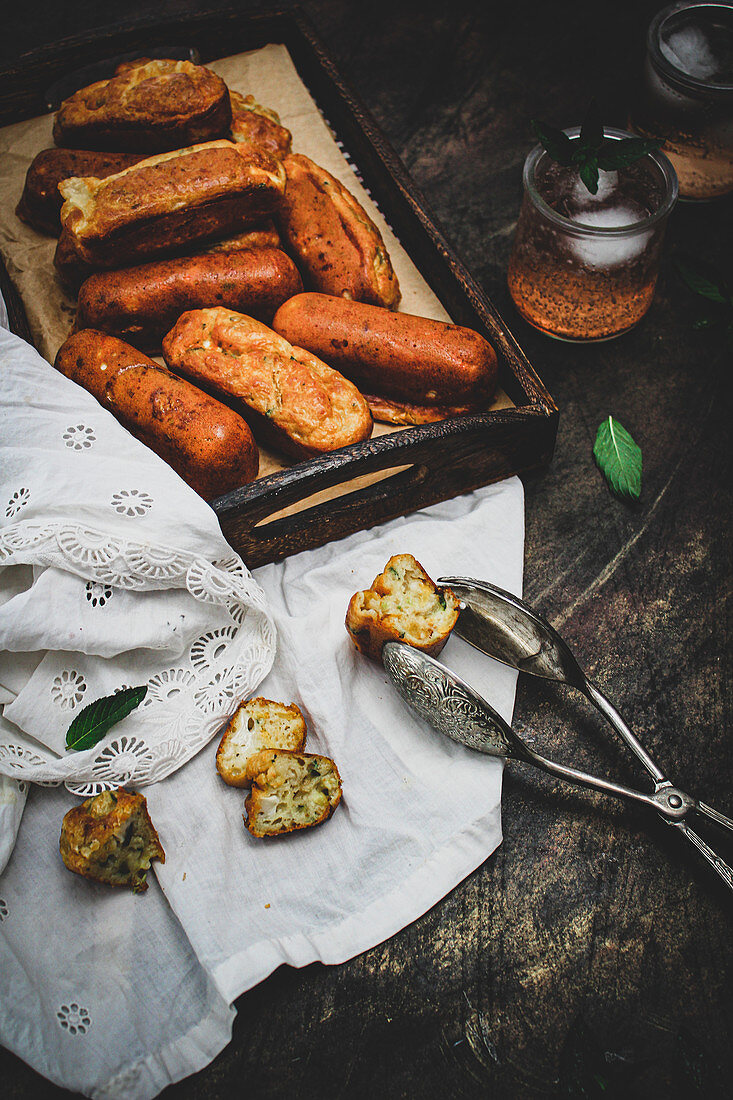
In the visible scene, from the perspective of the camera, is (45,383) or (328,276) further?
(328,276)

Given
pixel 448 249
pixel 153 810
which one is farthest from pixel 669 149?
pixel 153 810

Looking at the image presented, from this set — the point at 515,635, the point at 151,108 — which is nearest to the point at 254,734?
the point at 515,635

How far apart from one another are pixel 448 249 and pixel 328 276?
294 mm

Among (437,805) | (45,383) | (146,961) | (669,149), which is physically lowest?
(146,961)

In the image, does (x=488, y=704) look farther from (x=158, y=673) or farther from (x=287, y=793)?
(x=158, y=673)

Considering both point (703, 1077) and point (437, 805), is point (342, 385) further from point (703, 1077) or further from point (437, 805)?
point (703, 1077)

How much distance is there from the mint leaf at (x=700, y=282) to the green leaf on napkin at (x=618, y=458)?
44 cm

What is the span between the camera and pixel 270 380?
60.4 inches

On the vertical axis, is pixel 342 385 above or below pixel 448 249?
below

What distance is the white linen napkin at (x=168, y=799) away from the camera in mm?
1189

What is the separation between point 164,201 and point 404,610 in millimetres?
1057

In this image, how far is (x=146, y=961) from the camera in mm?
1224

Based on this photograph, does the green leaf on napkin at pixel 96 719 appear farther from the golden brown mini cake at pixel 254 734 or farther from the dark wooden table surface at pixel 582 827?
the dark wooden table surface at pixel 582 827

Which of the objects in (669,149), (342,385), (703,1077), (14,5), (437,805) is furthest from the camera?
(14,5)
